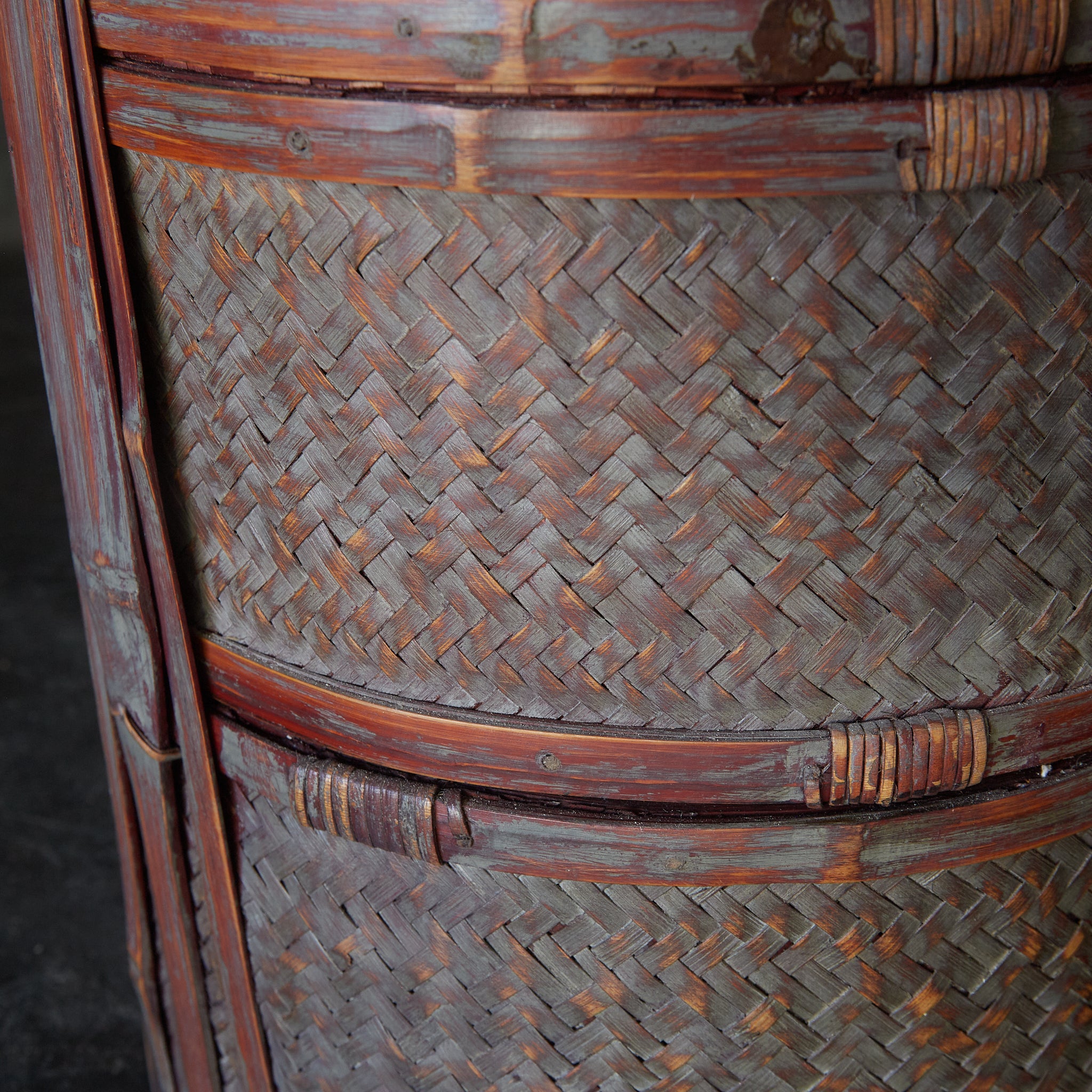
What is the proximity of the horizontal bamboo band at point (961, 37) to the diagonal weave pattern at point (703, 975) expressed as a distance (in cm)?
56

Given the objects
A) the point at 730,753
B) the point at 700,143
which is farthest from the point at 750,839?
the point at 700,143

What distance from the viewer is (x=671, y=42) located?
2.58ft

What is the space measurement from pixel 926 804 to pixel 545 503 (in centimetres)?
36

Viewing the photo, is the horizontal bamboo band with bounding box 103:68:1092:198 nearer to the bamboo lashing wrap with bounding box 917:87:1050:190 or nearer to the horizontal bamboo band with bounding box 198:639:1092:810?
the bamboo lashing wrap with bounding box 917:87:1050:190

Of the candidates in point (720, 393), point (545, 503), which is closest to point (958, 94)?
point (720, 393)

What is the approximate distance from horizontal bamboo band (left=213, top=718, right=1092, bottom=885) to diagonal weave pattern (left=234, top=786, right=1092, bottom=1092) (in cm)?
2

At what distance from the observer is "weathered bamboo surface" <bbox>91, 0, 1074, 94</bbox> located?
0.78m

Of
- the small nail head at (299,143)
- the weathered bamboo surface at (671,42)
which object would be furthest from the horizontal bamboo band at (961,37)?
the small nail head at (299,143)

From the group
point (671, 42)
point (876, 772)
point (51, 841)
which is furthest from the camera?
point (51, 841)

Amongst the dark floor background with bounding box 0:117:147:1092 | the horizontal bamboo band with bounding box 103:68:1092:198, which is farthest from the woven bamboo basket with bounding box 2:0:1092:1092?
the dark floor background with bounding box 0:117:147:1092

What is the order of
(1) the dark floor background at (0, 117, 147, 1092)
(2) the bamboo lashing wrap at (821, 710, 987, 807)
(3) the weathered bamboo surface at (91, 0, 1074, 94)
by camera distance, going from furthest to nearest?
1. (1) the dark floor background at (0, 117, 147, 1092)
2. (2) the bamboo lashing wrap at (821, 710, 987, 807)
3. (3) the weathered bamboo surface at (91, 0, 1074, 94)

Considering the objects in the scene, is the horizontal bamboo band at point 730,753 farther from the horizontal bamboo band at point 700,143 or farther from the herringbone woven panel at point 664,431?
the horizontal bamboo band at point 700,143

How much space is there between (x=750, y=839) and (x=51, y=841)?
1.40 meters

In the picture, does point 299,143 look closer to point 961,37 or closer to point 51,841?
point 961,37
